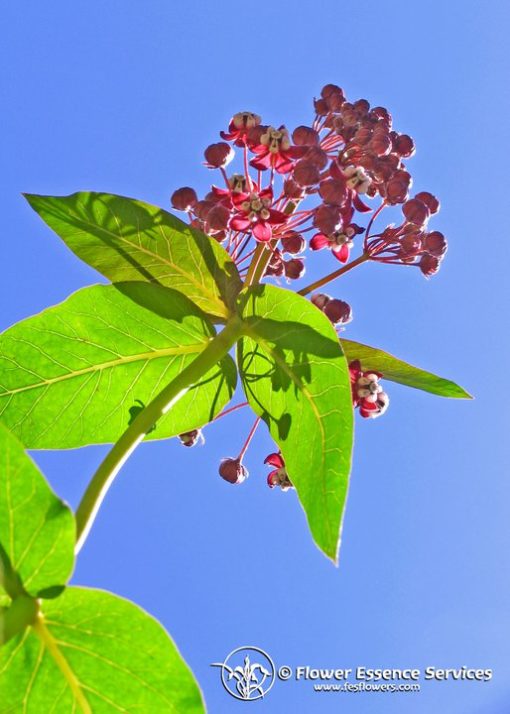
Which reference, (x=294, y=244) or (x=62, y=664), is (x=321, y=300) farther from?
(x=62, y=664)

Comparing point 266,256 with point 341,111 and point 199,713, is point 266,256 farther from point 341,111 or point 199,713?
point 199,713

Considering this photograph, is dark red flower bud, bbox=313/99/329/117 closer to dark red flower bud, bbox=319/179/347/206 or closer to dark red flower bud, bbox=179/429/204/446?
dark red flower bud, bbox=319/179/347/206

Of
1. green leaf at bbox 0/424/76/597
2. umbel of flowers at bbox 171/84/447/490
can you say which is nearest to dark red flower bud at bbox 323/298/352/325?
umbel of flowers at bbox 171/84/447/490

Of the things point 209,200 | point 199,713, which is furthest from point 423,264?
point 199,713

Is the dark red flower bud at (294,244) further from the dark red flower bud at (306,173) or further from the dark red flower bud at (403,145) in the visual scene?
the dark red flower bud at (403,145)

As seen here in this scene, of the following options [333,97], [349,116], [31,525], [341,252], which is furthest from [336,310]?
[31,525]
